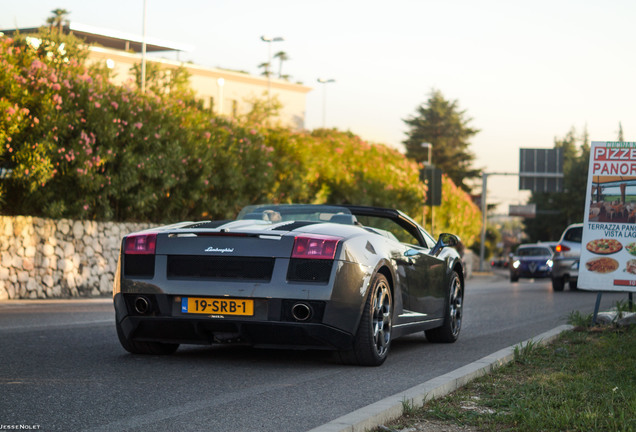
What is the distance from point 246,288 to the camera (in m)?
7.04

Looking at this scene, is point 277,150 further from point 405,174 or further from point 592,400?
point 592,400

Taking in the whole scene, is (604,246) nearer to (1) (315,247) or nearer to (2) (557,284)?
(1) (315,247)

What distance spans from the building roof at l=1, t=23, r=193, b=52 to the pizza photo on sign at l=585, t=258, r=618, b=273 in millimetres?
50084

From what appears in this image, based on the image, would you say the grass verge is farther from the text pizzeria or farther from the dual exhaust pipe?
the text pizzeria


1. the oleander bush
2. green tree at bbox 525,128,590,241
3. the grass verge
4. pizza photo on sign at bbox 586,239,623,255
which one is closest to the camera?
the grass verge

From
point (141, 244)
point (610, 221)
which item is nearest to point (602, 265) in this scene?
point (610, 221)

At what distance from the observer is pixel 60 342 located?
8883 millimetres

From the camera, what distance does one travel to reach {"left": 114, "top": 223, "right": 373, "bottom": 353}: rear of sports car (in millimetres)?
7020

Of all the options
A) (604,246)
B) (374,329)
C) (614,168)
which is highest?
(614,168)

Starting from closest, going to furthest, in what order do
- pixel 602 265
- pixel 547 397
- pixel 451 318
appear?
pixel 547 397 < pixel 451 318 < pixel 602 265

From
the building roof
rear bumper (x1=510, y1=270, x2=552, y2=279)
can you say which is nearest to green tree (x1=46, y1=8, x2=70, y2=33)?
the building roof

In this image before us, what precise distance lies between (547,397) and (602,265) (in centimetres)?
515

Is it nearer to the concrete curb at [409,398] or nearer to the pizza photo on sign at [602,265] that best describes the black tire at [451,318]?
the pizza photo on sign at [602,265]

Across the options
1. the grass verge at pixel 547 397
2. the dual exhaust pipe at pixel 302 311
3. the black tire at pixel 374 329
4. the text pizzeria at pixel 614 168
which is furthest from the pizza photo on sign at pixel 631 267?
the dual exhaust pipe at pixel 302 311
